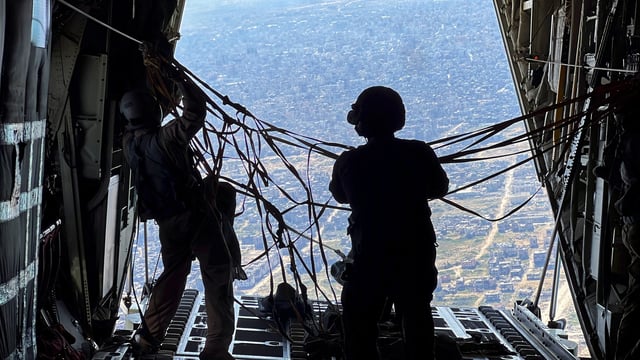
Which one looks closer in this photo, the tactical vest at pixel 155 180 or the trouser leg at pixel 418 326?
the trouser leg at pixel 418 326

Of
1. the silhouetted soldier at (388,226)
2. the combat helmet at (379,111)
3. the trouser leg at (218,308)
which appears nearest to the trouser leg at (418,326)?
the silhouetted soldier at (388,226)

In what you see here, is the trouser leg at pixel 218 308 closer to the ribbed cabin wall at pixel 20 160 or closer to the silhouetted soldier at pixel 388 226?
the silhouetted soldier at pixel 388 226

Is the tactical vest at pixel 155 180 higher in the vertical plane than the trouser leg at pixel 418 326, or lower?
higher

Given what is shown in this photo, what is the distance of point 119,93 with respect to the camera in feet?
18.1

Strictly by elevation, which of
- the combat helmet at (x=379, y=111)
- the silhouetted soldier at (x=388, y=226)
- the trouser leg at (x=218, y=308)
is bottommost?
the trouser leg at (x=218, y=308)

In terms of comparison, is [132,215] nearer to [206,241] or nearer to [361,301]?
[206,241]

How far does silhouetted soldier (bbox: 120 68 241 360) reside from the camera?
4.80m

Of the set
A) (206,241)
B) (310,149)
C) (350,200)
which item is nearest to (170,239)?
(206,241)

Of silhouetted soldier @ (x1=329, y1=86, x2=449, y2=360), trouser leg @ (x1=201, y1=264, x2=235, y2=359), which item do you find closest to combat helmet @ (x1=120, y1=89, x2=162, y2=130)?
trouser leg @ (x1=201, y1=264, x2=235, y2=359)

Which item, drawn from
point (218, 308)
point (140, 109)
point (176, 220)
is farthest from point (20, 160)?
point (218, 308)

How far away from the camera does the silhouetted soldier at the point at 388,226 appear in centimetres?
409

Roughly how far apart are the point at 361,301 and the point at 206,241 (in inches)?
49.1

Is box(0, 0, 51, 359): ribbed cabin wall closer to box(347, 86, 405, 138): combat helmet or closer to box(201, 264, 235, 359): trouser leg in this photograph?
box(201, 264, 235, 359): trouser leg

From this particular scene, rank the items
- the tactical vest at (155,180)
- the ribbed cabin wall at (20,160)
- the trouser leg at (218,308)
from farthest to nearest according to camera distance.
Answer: the trouser leg at (218,308)
the tactical vest at (155,180)
the ribbed cabin wall at (20,160)
